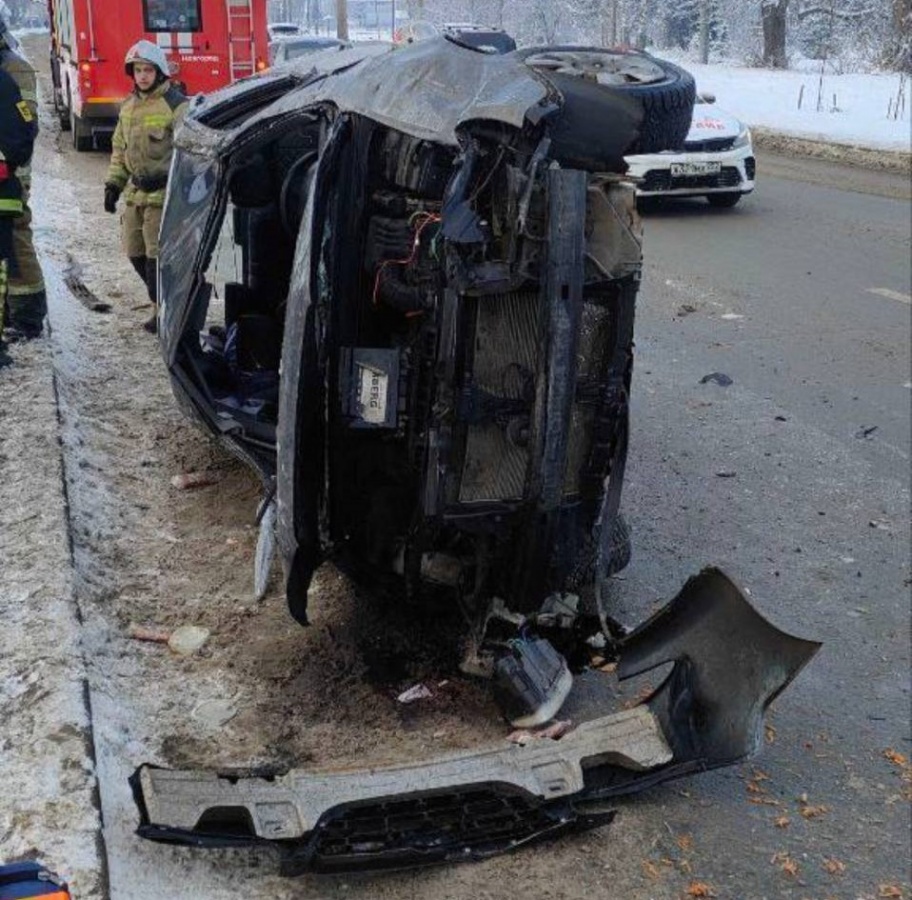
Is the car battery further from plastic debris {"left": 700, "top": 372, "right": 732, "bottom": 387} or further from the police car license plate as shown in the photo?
the police car license plate

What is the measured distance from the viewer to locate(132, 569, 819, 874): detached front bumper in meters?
2.77

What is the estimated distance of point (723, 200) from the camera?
1202cm

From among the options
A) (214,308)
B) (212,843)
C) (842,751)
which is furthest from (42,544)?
(214,308)

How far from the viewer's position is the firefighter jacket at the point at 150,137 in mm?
6652

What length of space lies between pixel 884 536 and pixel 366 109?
2.95 meters

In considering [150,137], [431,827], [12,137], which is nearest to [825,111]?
[150,137]

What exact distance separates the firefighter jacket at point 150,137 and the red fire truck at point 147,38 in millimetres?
7184

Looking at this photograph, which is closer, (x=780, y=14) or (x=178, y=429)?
(x=178, y=429)

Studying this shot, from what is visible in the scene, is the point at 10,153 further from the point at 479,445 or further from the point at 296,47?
the point at 296,47

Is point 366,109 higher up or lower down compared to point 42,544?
higher up

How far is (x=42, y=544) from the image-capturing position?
3893 millimetres

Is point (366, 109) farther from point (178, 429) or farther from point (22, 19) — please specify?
point (22, 19)

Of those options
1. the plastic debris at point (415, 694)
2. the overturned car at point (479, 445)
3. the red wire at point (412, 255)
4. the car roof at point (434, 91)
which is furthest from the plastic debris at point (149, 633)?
the car roof at point (434, 91)

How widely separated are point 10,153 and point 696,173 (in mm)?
7508
